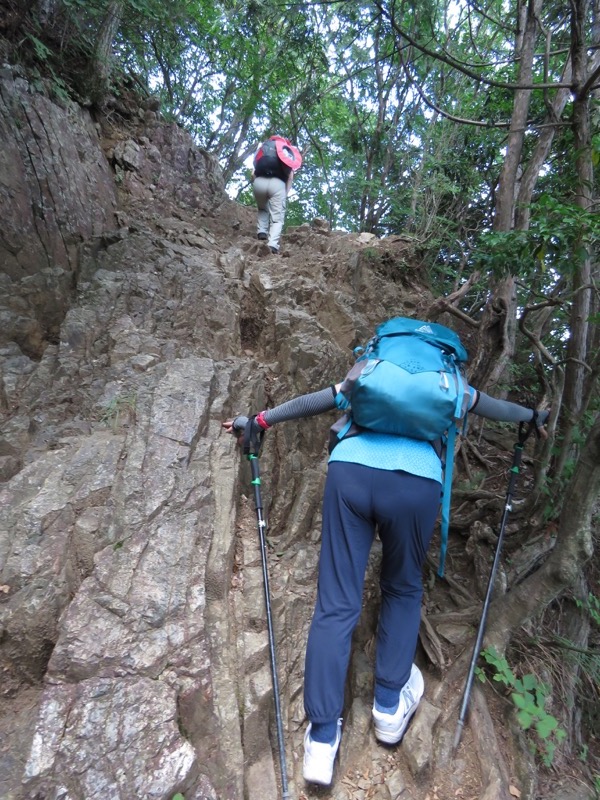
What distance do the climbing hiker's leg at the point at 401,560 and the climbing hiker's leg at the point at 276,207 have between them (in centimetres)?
640

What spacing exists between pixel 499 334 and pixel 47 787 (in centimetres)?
463

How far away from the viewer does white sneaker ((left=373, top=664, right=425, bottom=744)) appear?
2.93 m

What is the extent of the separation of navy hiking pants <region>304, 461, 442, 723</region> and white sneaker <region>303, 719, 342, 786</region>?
143 mm

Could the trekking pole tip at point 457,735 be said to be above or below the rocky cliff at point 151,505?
below

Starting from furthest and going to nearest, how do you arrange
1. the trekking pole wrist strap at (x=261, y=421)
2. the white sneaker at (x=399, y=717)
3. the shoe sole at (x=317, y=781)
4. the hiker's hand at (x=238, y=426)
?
the hiker's hand at (x=238, y=426) < the trekking pole wrist strap at (x=261, y=421) < the white sneaker at (x=399, y=717) < the shoe sole at (x=317, y=781)

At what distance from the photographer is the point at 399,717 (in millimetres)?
2949

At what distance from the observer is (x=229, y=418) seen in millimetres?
4312

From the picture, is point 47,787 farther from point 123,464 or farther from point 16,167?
point 16,167

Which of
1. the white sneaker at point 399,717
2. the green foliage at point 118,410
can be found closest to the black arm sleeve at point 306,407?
the green foliage at point 118,410

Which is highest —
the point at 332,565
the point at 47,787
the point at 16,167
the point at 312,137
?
the point at 312,137

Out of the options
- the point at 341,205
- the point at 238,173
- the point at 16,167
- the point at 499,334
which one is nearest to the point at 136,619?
the point at 499,334

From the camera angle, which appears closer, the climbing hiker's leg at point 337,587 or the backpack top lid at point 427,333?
the climbing hiker's leg at point 337,587

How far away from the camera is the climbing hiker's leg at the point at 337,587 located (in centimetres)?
275

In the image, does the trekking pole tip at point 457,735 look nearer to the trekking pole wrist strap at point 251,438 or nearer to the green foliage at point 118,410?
the trekking pole wrist strap at point 251,438
